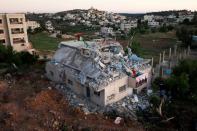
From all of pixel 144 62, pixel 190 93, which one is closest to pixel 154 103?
pixel 190 93

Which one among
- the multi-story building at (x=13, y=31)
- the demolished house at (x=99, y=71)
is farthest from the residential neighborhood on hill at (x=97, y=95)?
the multi-story building at (x=13, y=31)

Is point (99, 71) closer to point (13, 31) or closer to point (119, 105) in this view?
point (119, 105)

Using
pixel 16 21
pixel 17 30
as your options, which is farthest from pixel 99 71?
pixel 16 21

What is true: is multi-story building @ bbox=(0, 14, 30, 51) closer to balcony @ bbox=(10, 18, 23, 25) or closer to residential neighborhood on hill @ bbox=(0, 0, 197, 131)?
balcony @ bbox=(10, 18, 23, 25)

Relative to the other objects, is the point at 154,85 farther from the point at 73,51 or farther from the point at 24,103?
the point at 24,103

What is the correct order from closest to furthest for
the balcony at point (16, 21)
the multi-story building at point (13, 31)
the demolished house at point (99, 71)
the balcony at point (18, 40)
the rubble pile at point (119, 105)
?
the rubble pile at point (119, 105)
the demolished house at point (99, 71)
the multi-story building at point (13, 31)
the balcony at point (16, 21)
the balcony at point (18, 40)

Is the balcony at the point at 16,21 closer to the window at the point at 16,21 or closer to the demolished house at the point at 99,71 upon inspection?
the window at the point at 16,21
